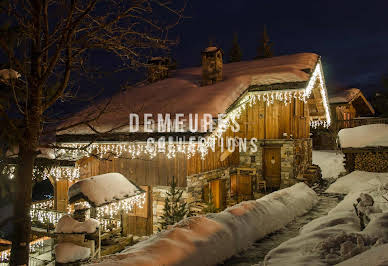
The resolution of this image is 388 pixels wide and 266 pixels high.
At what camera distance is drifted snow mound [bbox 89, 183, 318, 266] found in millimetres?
4801

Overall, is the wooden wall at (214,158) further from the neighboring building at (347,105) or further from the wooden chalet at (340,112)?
the neighboring building at (347,105)

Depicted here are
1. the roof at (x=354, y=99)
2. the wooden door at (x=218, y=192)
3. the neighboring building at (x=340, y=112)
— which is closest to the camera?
the wooden door at (x=218, y=192)

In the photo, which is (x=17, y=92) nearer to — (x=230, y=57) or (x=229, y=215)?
(x=229, y=215)

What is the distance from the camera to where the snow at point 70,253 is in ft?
24.3

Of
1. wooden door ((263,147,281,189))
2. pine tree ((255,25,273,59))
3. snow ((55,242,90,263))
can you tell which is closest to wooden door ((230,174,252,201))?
wooden door ((263,147,281,189))

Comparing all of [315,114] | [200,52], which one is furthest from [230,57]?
[200,52]

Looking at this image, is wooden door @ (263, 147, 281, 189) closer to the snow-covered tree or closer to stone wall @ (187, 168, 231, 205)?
stone wall @ (187, 168, 231, 205)

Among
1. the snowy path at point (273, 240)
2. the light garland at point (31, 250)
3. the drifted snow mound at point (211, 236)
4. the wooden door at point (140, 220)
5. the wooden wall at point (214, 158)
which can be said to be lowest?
the light garland at point (31, 250)

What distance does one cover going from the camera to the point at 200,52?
15898mm

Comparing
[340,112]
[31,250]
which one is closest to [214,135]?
[31,250]

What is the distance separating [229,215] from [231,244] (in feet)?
2.86

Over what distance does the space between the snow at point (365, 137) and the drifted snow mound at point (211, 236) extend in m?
7.99

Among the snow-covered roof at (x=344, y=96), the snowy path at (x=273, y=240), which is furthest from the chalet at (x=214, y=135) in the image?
the snow-covered roof at (x=344, y=96)

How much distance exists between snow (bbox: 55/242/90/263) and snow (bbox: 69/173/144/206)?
2713 mm
